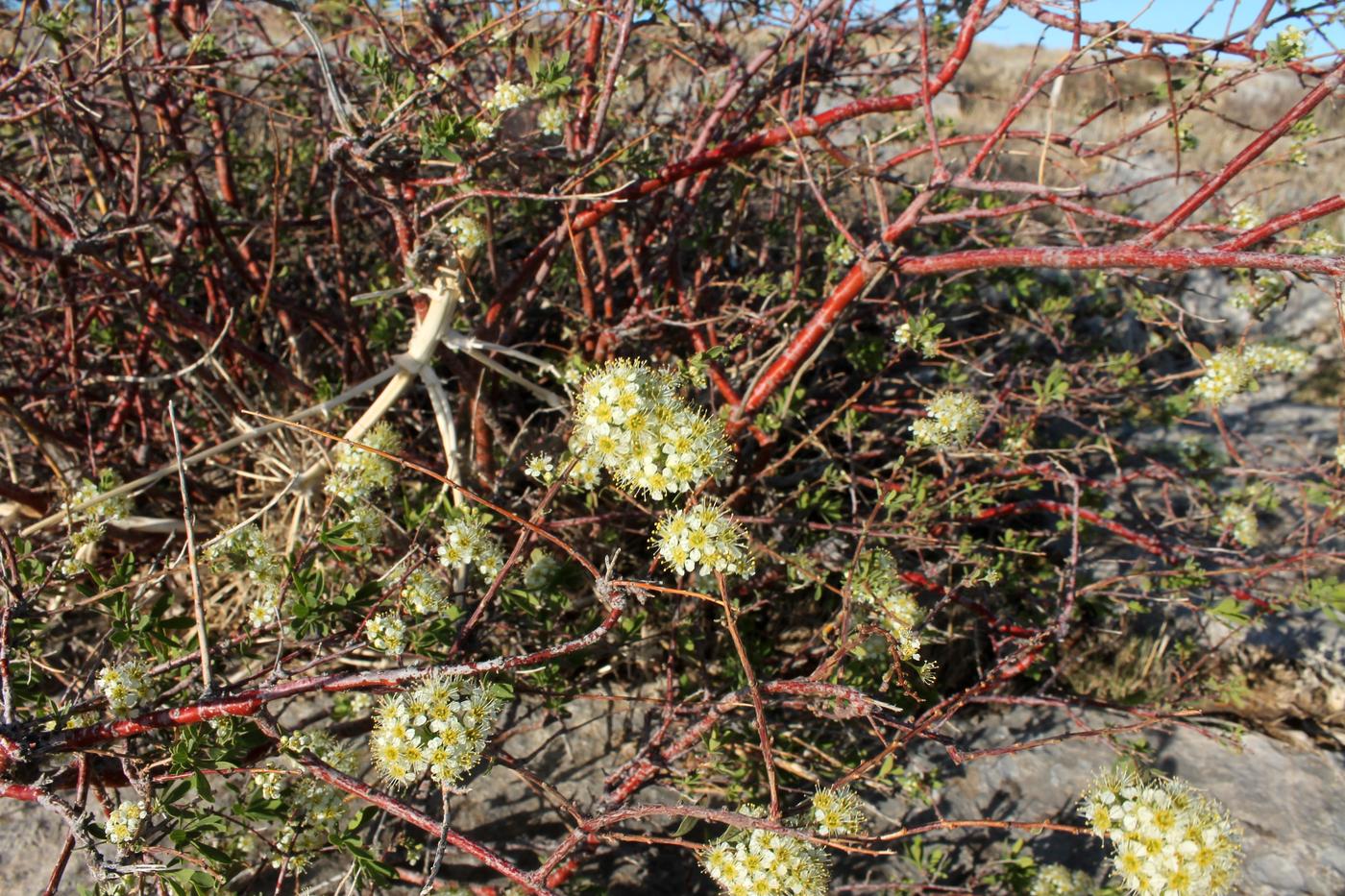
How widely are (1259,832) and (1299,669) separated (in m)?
0.84

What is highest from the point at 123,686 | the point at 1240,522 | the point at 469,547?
the point at 1240,522

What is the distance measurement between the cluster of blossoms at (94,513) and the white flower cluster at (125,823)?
1.98 feet

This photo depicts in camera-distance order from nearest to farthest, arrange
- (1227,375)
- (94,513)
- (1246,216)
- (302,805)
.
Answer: (302,805), (94,513), (1227,375), (1246,216)

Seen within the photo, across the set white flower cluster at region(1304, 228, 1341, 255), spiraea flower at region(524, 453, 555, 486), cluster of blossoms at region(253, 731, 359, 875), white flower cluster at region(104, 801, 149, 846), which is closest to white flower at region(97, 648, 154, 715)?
white flower cluster at region(104, 801, 149, 846)

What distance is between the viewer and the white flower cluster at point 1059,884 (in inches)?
80.5

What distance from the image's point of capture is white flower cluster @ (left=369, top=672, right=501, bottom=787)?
1.42m

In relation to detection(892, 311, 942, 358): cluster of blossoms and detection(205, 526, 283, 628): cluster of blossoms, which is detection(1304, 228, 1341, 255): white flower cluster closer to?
detection(892, 311, 942, 358): cluster of blossoms

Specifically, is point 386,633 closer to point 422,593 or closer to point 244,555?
point 422,593

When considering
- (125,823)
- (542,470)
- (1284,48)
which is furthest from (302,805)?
(1284,48)

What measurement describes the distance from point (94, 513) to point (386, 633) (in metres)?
0.86

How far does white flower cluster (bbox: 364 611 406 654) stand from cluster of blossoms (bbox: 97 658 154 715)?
42 centimetres

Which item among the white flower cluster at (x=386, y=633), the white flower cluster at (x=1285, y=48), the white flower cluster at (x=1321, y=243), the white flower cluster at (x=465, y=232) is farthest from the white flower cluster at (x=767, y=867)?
the white flower cluster at (x=1285, y=48)

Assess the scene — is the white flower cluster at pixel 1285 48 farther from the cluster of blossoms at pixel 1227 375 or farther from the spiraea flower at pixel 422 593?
the spiraea flower at pixel 422 593

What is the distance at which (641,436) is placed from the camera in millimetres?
1413
